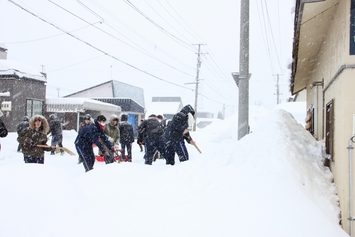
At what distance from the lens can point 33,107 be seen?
2052 centimetres

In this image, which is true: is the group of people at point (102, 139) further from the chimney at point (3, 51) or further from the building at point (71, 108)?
the chimney at point (3, 51)

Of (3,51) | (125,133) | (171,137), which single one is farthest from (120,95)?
(171,137)

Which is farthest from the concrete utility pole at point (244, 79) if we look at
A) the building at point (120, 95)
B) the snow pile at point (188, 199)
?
the building at point (120, 95)

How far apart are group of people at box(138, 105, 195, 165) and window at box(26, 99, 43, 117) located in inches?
579

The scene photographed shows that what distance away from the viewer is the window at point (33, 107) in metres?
20.1

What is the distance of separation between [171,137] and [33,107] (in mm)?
16041

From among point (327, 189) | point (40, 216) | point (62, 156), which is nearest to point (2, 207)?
point (40, 216)

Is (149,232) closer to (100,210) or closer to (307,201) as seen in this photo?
(100,210)

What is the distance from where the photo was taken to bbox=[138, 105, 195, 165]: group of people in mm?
7270

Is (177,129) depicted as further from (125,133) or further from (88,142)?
(125,133)

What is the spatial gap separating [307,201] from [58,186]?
113 inches

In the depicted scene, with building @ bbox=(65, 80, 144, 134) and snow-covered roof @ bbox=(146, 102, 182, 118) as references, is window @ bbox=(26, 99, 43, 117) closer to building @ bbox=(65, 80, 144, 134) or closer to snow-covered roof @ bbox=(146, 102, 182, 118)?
building @ bbox=(65, 80, 144, 134)

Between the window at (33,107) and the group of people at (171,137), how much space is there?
48.3 ft

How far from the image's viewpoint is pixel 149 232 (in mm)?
3355
